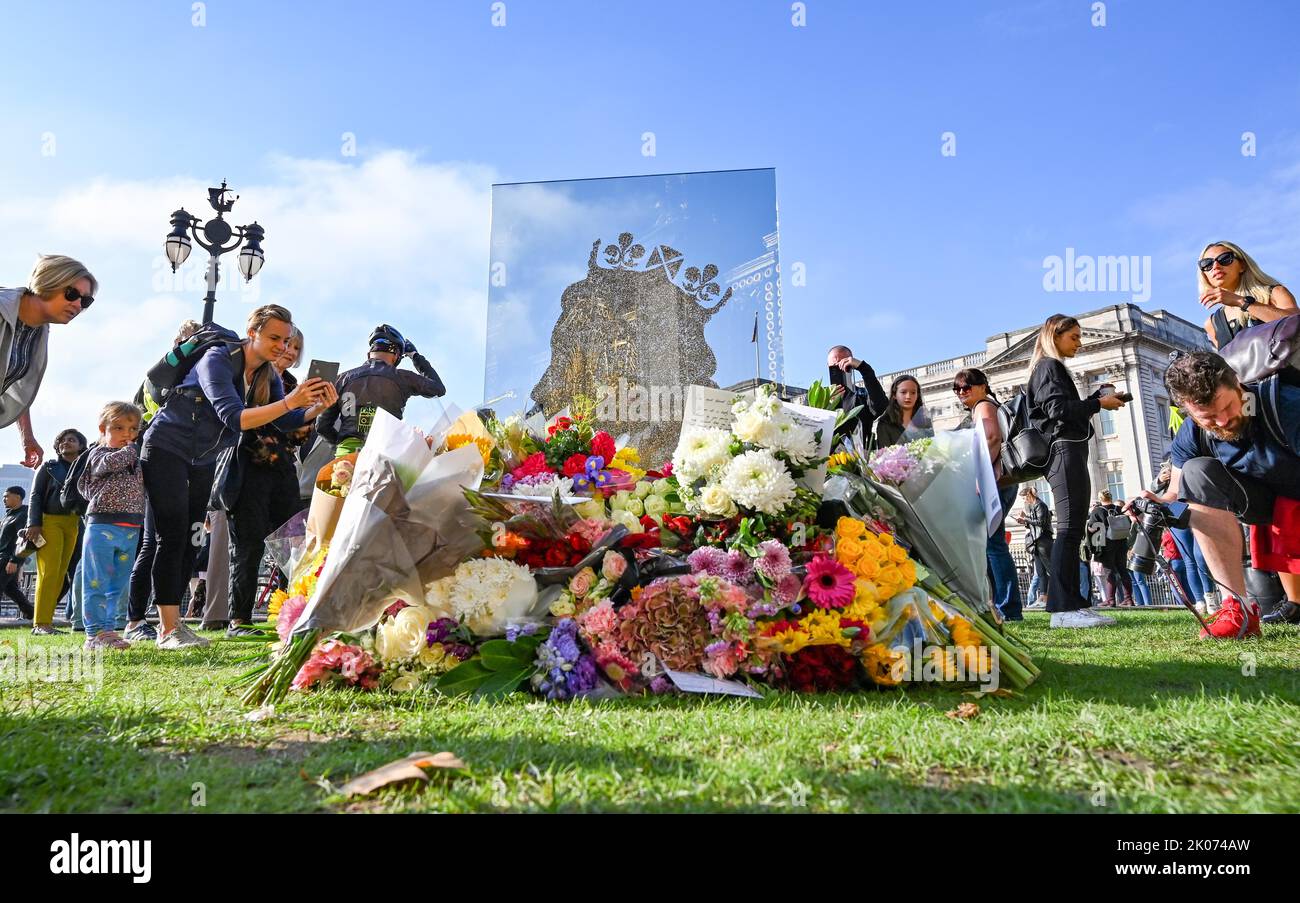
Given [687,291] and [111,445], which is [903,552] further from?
[687,291]

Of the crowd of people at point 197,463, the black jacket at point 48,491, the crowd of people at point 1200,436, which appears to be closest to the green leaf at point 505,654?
the crowd of people at point 1200,436

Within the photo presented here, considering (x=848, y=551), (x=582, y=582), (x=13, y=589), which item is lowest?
(x=13, y=589)

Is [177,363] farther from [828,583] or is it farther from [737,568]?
[828,583]

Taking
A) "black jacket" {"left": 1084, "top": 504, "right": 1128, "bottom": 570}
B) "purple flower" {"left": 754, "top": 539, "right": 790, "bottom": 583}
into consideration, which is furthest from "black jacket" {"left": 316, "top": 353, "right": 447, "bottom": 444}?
"black jacket" {"left": 1084, "top": 504, "right": 1128, "bottom": 570}

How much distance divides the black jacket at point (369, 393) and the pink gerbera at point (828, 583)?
12.5 ft

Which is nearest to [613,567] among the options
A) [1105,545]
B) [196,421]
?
[196,421]

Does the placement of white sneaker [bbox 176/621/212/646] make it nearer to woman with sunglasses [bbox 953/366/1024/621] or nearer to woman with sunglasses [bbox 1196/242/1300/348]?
woman with sunglasses [bbox 953/366/1024/621]

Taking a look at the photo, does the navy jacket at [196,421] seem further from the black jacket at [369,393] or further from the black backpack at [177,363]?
the black jacket at [369,393]

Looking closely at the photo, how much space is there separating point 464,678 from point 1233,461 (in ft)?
14.4

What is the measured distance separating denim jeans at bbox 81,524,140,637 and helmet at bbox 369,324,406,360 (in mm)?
2322

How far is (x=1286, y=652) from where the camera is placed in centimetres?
353

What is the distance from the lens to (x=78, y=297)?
3475 millimetres
